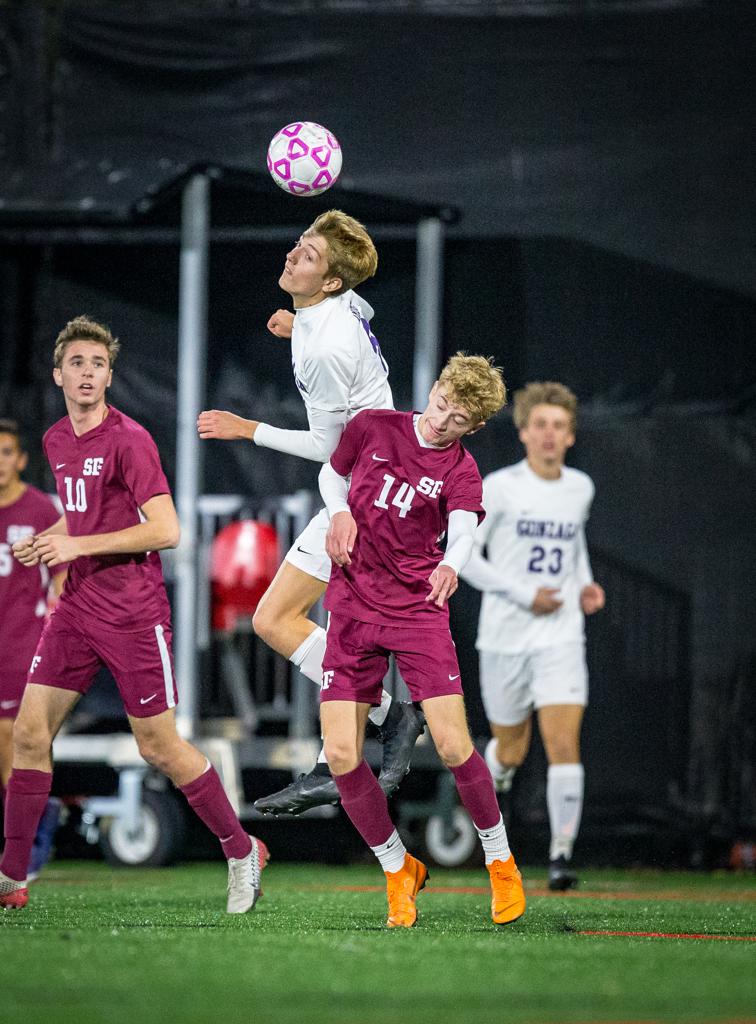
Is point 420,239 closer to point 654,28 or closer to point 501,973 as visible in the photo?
point 654,28

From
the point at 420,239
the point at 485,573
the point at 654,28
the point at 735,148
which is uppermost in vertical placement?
the point at 654,28

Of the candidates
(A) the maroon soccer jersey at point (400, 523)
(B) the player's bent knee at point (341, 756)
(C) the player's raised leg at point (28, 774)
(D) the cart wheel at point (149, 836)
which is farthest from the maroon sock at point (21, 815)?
(D) the cart wheel at point (149, 836)

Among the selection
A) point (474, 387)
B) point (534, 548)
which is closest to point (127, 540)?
point (474, 387)

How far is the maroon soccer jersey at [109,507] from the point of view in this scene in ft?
17.6

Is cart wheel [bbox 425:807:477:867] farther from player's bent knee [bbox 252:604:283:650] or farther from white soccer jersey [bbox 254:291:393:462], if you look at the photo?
white soccer jersey [bbox 254:291:393:462]

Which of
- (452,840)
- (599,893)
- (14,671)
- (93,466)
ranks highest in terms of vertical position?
(93,466)

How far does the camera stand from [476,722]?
9156 millimetres

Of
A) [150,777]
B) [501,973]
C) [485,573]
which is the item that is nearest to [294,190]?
[485,573]

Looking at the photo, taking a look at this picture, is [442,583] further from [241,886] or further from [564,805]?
[564,805]

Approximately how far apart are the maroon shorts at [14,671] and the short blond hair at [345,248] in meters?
2.76

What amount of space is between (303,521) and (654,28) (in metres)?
3.39

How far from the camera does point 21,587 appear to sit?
297 inches

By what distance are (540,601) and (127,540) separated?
253 centimetres

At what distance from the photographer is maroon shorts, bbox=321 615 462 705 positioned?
4.99 meters
